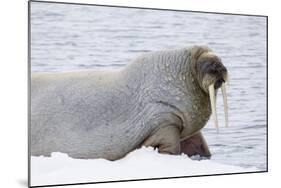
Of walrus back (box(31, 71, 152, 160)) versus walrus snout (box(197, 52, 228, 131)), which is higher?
walrus snout (box(197, 52, 228, 131))

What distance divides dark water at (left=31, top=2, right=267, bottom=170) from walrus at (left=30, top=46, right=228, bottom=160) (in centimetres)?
11

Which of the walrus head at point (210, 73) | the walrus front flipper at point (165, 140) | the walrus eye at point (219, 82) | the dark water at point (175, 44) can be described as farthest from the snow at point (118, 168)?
the walrus eye at point (219, 82)

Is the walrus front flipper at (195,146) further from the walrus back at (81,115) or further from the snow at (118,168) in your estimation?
the walrus back at (81,115)

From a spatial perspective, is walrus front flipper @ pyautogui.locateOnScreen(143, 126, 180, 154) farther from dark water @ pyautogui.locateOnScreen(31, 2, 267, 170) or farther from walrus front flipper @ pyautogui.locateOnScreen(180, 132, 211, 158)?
dark water @ pyautogui.locateOnScreen(31, 2, 267, 170)

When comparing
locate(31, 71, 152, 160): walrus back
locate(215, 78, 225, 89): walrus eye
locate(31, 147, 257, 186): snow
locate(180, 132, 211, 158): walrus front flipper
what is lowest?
locate(31, 147, 257, 186): snow

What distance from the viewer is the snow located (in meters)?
5.26

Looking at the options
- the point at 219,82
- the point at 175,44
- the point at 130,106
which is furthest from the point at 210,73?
the point at 130,106

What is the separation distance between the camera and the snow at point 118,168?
5.26 metres

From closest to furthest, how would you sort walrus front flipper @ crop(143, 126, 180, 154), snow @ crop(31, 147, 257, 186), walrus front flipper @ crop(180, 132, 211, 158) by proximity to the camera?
snow @ crop(31, 147, 257, 186), walrus front flipper @ crop(143, 126, 180, 154), walrus front flipper @ crop(180, 132, 211, 158)

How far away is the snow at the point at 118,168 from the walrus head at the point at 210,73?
19.8 inches

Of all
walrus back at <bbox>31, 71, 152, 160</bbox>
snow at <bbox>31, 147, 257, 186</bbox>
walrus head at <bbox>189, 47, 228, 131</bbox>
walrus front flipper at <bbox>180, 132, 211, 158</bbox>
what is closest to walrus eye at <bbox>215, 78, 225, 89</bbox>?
walrus head at <bbox>189, 47, 228, 131</bbox>
